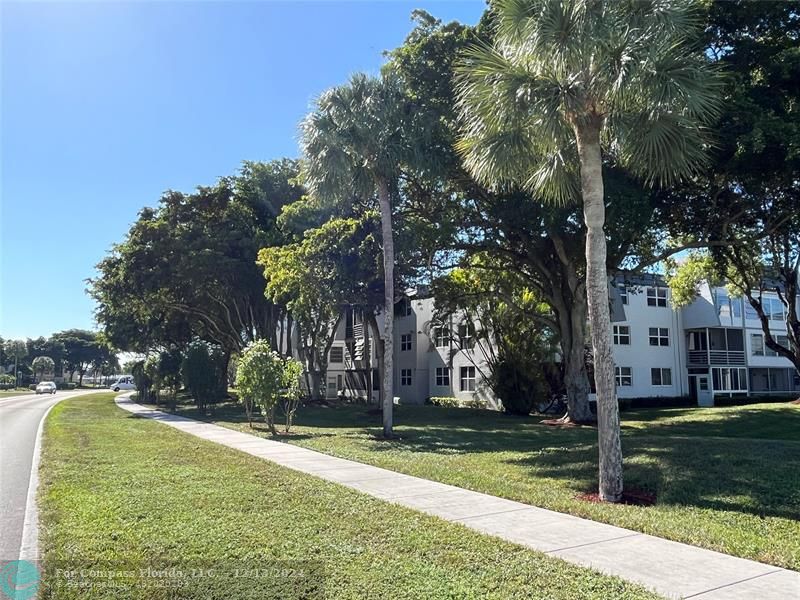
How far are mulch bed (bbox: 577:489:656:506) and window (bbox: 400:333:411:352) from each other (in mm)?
32874

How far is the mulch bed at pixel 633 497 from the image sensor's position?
9352 millimetres

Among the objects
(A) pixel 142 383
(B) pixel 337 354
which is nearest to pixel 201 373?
(A) pixel 142 383

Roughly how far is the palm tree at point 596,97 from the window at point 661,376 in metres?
30.3

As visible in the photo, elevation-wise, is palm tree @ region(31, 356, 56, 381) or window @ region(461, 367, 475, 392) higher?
palm tree @ region(31, 356, 56, 381)

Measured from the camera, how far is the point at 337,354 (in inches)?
2036

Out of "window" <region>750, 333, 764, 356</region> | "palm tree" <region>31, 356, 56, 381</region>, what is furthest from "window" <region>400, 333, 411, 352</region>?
"palm tree" <region>31, 356, 56, 381</region>

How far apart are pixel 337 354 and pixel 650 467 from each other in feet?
135

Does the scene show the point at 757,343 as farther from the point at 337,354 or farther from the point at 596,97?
the point at 596,97

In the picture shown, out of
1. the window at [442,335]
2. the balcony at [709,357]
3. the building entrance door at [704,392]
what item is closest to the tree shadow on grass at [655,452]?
the window at [442,335]

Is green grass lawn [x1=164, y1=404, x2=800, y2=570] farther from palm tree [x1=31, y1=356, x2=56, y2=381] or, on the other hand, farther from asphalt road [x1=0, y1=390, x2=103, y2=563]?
palm tree [x1=31, y1=356, x2=56, y2=381]

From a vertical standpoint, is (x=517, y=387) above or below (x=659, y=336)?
below

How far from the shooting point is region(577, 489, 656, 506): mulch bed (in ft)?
30.7

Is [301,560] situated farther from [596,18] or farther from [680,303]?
[680,303]

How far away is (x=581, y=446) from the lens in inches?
610
